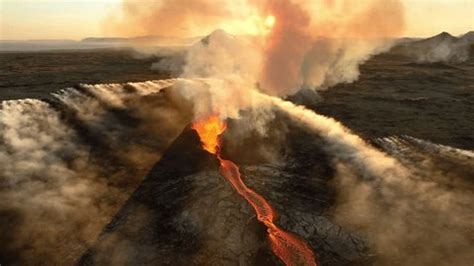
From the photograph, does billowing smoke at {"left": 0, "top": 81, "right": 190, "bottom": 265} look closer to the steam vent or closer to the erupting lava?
the steam vent

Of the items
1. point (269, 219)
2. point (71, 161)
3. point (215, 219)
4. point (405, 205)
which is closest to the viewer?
point (215, 219)

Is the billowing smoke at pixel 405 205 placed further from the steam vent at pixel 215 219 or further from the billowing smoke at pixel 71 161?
the billowing smoke at pixel 71 161

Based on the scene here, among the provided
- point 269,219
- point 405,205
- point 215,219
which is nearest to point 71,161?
point 215,219

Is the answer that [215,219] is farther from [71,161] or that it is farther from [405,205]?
[71,161]

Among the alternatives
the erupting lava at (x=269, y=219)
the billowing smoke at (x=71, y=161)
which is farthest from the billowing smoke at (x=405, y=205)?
the billowing smoke at (x=71, y=161)

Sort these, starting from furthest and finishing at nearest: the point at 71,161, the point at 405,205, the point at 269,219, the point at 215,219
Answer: the point at 71,161 → the point at 405,205 → the point at 269,219 → the point at 215,219

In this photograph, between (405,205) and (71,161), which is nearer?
(405,205)
